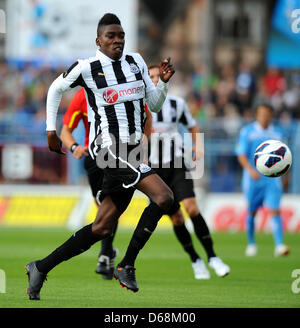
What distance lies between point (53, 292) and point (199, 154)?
276cm

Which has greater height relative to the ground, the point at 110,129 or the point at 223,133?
the point at 110,129

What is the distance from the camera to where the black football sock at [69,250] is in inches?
285

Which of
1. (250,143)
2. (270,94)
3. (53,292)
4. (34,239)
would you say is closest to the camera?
(53,292)

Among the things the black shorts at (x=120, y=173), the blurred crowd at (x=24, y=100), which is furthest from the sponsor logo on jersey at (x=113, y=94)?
the blurred crowd at (x=24, y=100)

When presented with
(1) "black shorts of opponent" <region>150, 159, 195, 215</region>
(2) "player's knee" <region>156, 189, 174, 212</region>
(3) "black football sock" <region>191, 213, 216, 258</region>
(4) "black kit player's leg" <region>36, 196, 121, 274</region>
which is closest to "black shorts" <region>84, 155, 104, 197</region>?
(1) "black shorts of opponent" <region>150, 159, 195, 215</region>

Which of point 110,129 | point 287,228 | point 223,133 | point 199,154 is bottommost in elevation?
point 287,228

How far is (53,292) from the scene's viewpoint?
7.87m

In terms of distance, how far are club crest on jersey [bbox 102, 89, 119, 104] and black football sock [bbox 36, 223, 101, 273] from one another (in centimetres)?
119

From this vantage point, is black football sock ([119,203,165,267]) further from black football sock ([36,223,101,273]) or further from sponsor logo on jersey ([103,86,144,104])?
sponsor logo on jersey ([103,86,144,104])

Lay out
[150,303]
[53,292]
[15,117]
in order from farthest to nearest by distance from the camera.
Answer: [15,117] < [53,292] < [150,303]

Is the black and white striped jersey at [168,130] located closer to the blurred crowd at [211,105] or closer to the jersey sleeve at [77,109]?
the jersey sleeve at [77,109]

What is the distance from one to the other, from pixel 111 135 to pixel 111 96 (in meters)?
0.36
